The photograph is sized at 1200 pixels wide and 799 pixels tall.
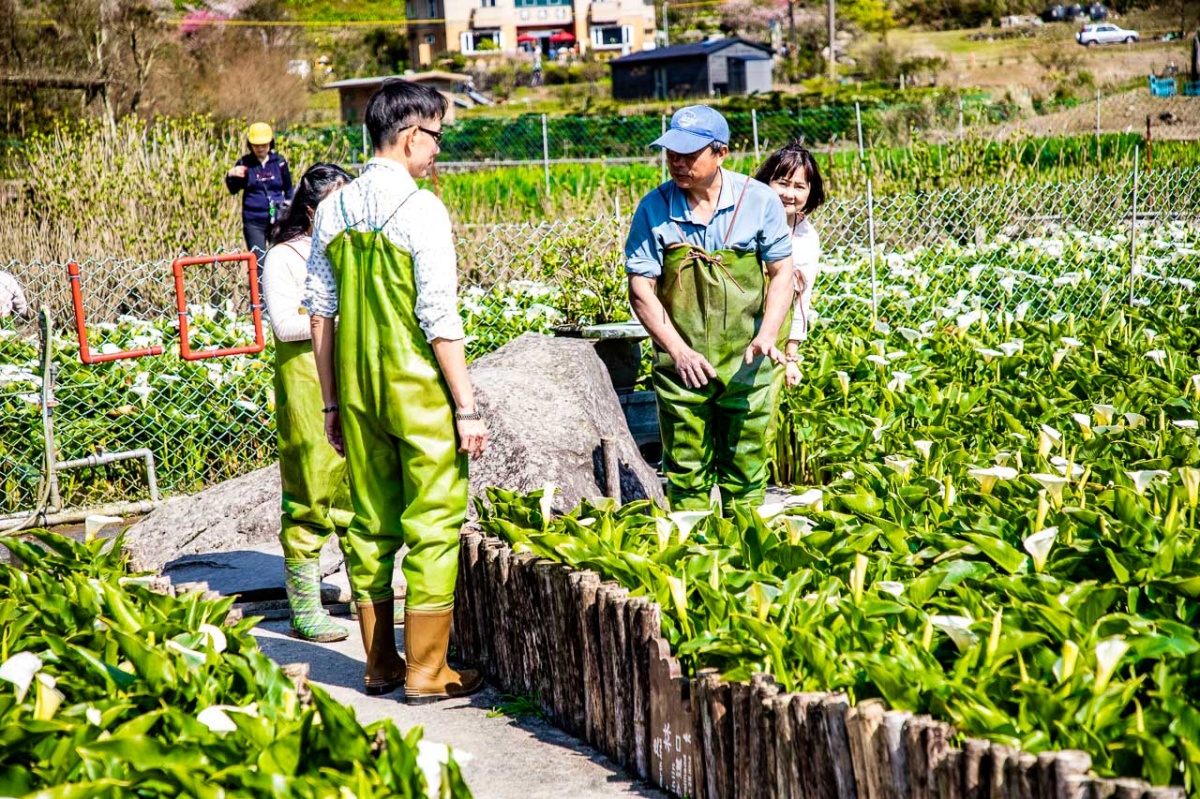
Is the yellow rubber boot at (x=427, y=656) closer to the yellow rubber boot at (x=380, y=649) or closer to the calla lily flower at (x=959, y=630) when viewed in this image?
the yellow rubber boot at (x=380, y=649)

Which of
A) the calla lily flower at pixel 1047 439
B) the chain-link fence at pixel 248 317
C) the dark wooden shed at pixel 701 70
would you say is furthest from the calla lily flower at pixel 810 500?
the dark wooden shed at pixel 701 70

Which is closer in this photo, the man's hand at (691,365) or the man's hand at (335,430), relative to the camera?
the man's hand at (335,430)

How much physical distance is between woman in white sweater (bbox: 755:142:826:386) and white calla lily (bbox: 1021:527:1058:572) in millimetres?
1984

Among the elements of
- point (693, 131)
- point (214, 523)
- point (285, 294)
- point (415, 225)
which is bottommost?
point (214, 523)

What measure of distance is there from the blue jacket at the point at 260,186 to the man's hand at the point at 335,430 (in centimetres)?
746

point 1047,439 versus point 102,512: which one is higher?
point 1047,439

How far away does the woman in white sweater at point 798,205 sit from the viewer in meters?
5.36

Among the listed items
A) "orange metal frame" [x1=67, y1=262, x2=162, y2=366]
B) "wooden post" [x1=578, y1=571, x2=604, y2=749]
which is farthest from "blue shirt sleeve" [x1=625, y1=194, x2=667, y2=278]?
"orange metal frame" [x1=67, y1=262, x2=162, y2=366]

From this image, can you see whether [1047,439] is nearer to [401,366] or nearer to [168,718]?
[401,366]

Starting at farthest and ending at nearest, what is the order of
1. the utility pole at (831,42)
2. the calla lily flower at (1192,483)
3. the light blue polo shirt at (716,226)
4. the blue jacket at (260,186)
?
the utility pole at (831,42) < the blue jacket at (260,186) < the light blue polo shirt at (716,226) < the calla lily flower at (1192,483)

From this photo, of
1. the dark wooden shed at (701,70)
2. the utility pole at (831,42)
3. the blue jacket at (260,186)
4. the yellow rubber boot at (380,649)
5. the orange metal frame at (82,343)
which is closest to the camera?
the yellow rubber boot at (380,649)

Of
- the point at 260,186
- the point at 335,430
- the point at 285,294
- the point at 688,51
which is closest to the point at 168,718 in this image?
the point at 335,430

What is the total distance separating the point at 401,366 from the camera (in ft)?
12.4

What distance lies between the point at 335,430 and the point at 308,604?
2.97ft
